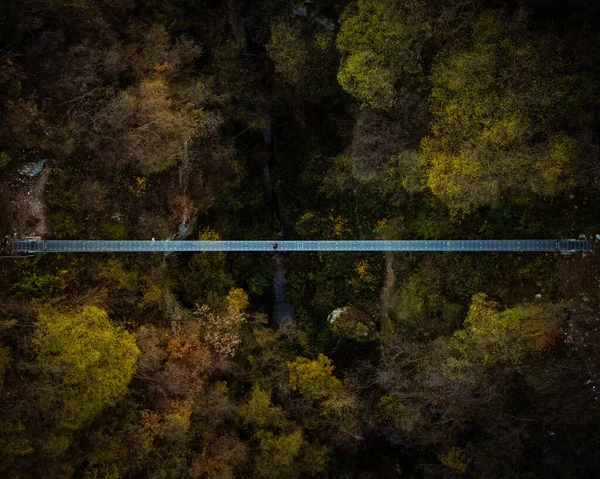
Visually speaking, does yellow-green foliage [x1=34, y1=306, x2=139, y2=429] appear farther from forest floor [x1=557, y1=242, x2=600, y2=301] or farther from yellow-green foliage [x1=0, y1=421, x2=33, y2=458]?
forest floor [x1=557, y1=242, x2=600, y2=301]

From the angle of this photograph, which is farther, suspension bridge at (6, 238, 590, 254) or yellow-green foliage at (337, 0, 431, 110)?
suspension bridge at (6, 238, 590, 254)

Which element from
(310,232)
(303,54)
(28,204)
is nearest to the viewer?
(28,204)

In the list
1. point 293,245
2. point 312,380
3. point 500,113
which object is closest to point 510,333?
point 312,380

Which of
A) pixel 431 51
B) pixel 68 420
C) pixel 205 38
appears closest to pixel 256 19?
pixel 205 38

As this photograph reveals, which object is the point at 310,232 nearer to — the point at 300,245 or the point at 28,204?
the point at 300,245

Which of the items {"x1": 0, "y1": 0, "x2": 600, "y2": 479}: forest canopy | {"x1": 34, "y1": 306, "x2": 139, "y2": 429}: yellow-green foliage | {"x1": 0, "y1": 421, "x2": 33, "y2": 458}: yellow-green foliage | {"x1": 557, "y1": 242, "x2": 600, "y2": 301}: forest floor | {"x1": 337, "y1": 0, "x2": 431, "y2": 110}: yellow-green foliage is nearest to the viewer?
{"x1": 0, "y1": 421, "x2": 33, "y2": 458}: yellow-green foliage

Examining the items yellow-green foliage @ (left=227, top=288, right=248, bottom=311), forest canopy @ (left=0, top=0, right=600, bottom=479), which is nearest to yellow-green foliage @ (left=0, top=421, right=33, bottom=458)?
forest canopy @ (left=0, top=0, right=600, bottom=479)

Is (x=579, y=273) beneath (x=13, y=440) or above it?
above

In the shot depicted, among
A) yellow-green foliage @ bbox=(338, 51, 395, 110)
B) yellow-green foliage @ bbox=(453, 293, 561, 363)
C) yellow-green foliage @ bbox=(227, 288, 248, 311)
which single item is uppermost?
yellow-green foliage @ bbox=(338, 51, 395, 110)

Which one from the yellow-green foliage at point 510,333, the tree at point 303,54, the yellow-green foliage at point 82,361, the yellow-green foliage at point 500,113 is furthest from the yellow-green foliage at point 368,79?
the yellow-green foliage at point 82,361
